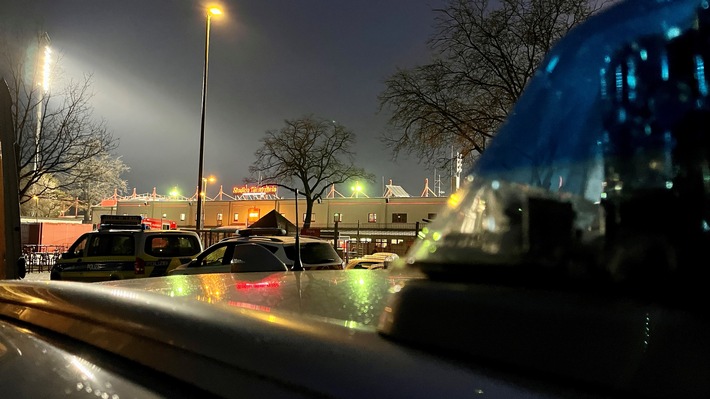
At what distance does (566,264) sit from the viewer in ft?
2.27

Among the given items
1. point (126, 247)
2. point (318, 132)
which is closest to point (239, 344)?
point (126, 247)

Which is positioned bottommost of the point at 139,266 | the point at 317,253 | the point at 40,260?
the point at 40,260

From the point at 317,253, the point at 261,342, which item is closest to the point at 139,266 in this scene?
the point at 317,253

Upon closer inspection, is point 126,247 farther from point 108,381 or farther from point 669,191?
point 669,191

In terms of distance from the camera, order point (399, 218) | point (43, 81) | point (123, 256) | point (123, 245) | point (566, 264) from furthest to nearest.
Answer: point (399, 218) → point (43, 81) → point (123, 245) → point (123, 256) → point (566, 264)

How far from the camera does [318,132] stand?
3033 centimetres

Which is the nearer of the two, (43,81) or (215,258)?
(215,258)

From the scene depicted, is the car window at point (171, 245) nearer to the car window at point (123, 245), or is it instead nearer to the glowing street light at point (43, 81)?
the car window at point (123, 245)

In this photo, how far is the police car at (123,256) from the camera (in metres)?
11.7

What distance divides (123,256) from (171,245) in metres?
1.18

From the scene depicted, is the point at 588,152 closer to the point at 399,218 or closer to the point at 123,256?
the point at 123,256

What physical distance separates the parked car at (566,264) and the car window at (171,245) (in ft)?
39.1

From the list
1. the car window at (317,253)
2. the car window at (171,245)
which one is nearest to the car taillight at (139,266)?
the car window at (171,245)

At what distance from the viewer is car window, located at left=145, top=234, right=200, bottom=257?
1209 cm
